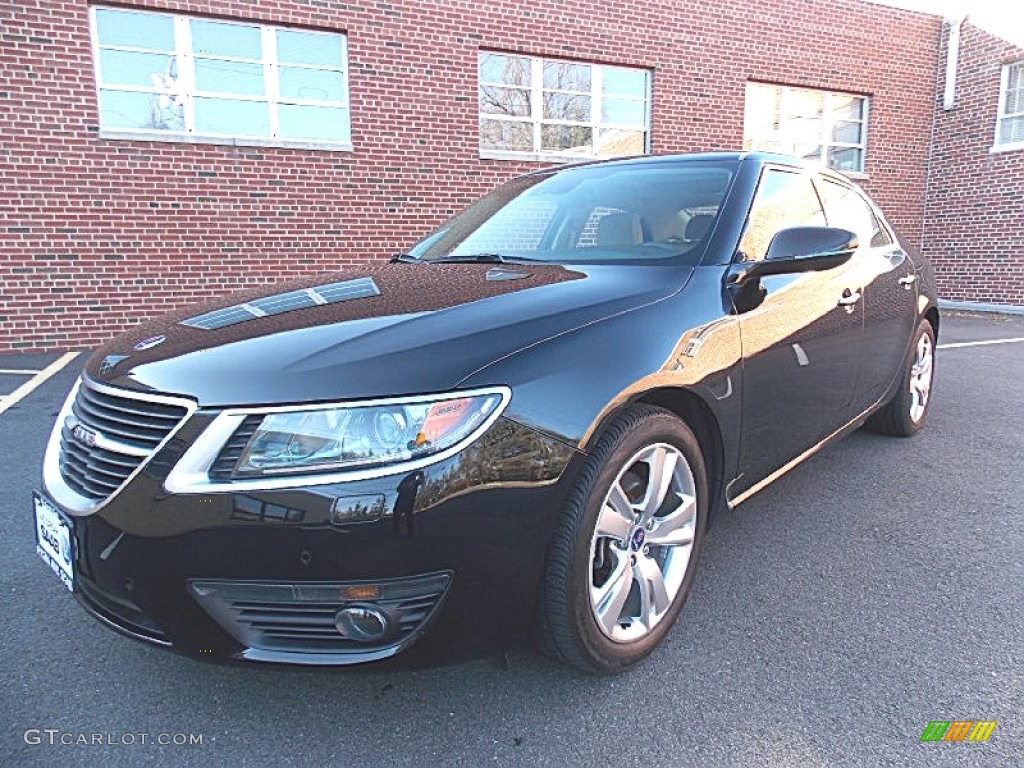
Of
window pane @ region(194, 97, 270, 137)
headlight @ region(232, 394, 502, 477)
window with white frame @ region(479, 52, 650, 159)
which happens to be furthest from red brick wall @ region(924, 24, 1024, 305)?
headlight @ region(232, 394, 502, 477)

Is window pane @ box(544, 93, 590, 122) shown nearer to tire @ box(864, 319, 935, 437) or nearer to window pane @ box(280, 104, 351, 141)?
window pane @ box(280, 104, 351, 141)

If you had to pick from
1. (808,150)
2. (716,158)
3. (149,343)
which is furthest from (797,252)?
(808,150)

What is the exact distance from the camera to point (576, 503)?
1.80 metres

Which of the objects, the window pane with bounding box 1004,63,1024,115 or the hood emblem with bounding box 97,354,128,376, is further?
the window pane with bounding box 1004,63,1024,115

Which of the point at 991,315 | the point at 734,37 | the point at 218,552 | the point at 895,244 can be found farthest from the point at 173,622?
the point at 991,315

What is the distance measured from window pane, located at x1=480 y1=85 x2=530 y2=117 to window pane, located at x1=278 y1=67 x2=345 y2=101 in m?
1.87

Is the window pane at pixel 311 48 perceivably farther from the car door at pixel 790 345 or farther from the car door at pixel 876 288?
the car door at pixel 790 345

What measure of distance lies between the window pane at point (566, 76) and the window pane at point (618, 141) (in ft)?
2.21

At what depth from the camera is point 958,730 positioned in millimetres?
1831

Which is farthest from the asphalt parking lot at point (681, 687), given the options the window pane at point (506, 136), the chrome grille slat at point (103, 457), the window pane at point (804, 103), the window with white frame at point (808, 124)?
the window pane at point (804, 103)

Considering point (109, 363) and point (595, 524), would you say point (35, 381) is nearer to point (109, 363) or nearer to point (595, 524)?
point (109, 363)

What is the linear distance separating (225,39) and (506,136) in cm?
356

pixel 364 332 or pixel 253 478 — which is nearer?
pixel 253 478

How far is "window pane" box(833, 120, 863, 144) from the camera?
12.1m
